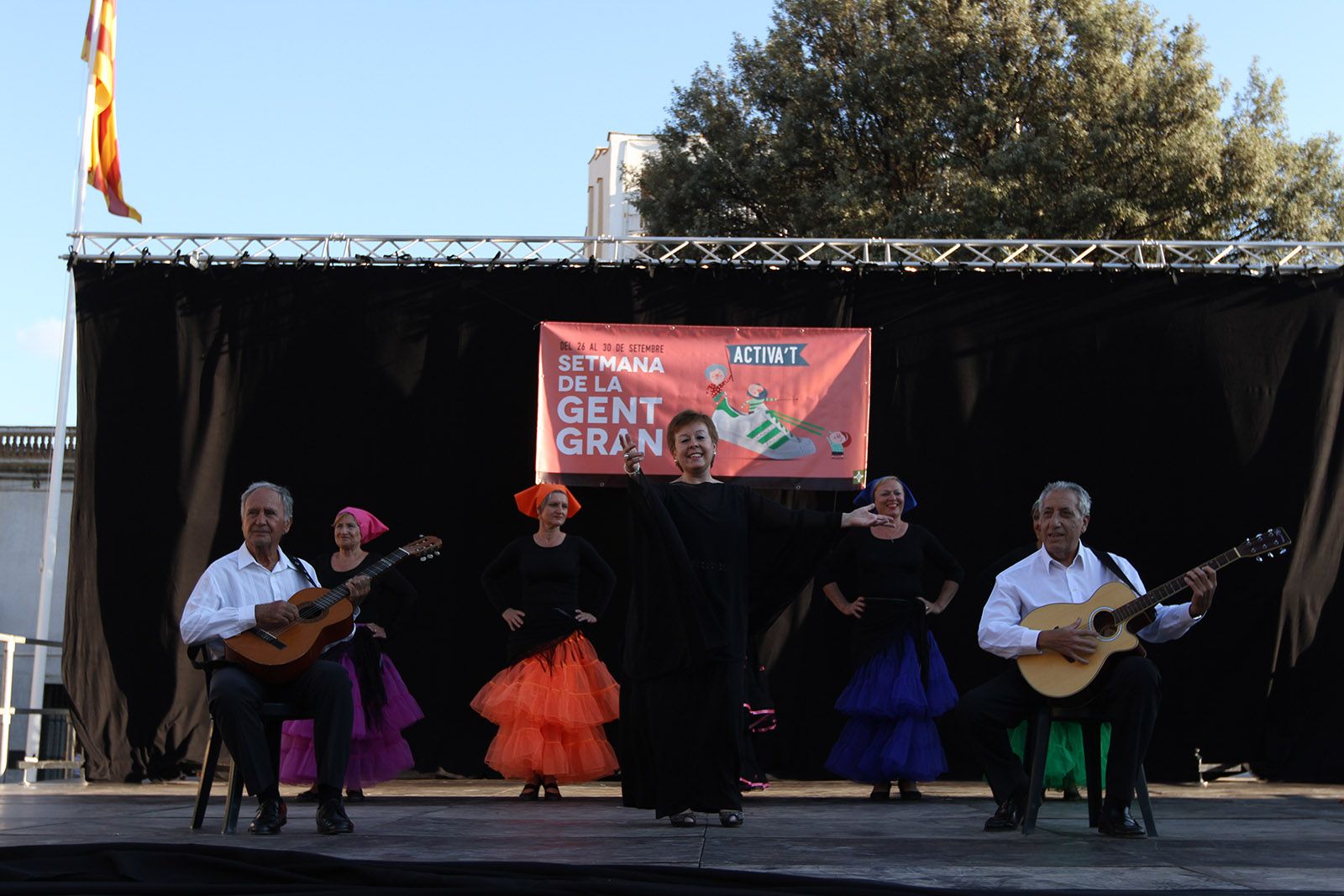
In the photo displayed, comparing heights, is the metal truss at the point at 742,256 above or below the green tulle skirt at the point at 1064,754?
above

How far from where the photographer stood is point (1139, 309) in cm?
833

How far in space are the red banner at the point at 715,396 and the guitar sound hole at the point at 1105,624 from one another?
3.36 metres

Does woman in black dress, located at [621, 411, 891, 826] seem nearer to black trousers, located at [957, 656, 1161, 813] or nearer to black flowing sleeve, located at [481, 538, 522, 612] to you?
black trousers, located at [957, 656, 1161, 813]

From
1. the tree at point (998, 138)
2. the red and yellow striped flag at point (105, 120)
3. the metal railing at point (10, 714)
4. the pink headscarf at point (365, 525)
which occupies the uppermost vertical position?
the tree at point (998, 138)

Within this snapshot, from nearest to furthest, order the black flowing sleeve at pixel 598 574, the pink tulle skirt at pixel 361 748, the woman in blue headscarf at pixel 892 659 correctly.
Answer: the pink tulle skirt at pixel 361 748 < the woman in blue headscarf at pixel 892 659 < the black flowing sleeve at pixel 598 574

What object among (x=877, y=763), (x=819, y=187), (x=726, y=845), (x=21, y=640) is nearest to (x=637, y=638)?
(x=726, y=845)

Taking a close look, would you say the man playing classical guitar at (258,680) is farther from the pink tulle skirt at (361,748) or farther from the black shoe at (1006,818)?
the black shoe at (1006,818)

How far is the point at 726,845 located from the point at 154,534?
509 cm

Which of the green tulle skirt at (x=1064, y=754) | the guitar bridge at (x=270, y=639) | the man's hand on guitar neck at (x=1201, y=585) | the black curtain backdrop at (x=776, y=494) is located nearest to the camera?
the man's hand on guitar neck at (x=1201, y=585)

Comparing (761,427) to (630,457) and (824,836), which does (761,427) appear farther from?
(824,836)

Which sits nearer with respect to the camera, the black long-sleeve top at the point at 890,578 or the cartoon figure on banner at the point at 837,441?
the black long-sleeve top at the point at 890,578

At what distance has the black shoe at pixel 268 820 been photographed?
486 centimetres

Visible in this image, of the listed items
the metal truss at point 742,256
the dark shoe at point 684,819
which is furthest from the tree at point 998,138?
the dark shoe at point 684,819

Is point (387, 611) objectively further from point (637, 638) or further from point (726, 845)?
point (726, 845)
